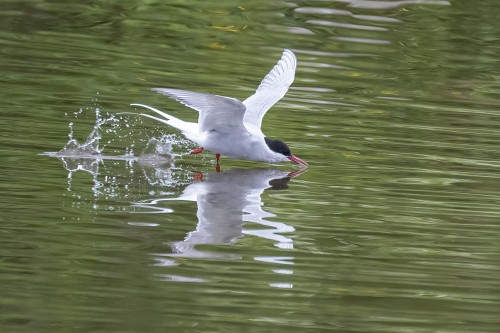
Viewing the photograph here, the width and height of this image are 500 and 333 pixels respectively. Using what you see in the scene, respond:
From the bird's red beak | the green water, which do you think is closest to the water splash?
the green water

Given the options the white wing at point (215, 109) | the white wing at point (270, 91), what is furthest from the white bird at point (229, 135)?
the white wing at point (270, 91)

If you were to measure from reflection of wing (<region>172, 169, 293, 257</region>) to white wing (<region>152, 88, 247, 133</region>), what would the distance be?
0.32m

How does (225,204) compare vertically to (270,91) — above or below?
below

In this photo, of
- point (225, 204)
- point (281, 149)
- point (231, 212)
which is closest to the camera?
point (231, 212)

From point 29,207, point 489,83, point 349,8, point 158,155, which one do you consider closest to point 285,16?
point 349,8

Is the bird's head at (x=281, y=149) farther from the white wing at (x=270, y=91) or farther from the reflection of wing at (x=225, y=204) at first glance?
the white wing at (x=270, y=91)

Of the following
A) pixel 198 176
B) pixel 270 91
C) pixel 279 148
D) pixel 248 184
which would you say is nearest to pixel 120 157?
pixel 198 176

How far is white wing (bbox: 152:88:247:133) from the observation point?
7674mm

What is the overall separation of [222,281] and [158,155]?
3.03 m

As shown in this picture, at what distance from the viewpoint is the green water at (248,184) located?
209 inches

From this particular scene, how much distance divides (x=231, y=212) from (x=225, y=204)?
21 centimetres

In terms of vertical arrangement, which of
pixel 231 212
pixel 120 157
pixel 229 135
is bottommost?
pixel 231 212

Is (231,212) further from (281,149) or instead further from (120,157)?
(120,157)

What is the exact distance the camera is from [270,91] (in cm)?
896
